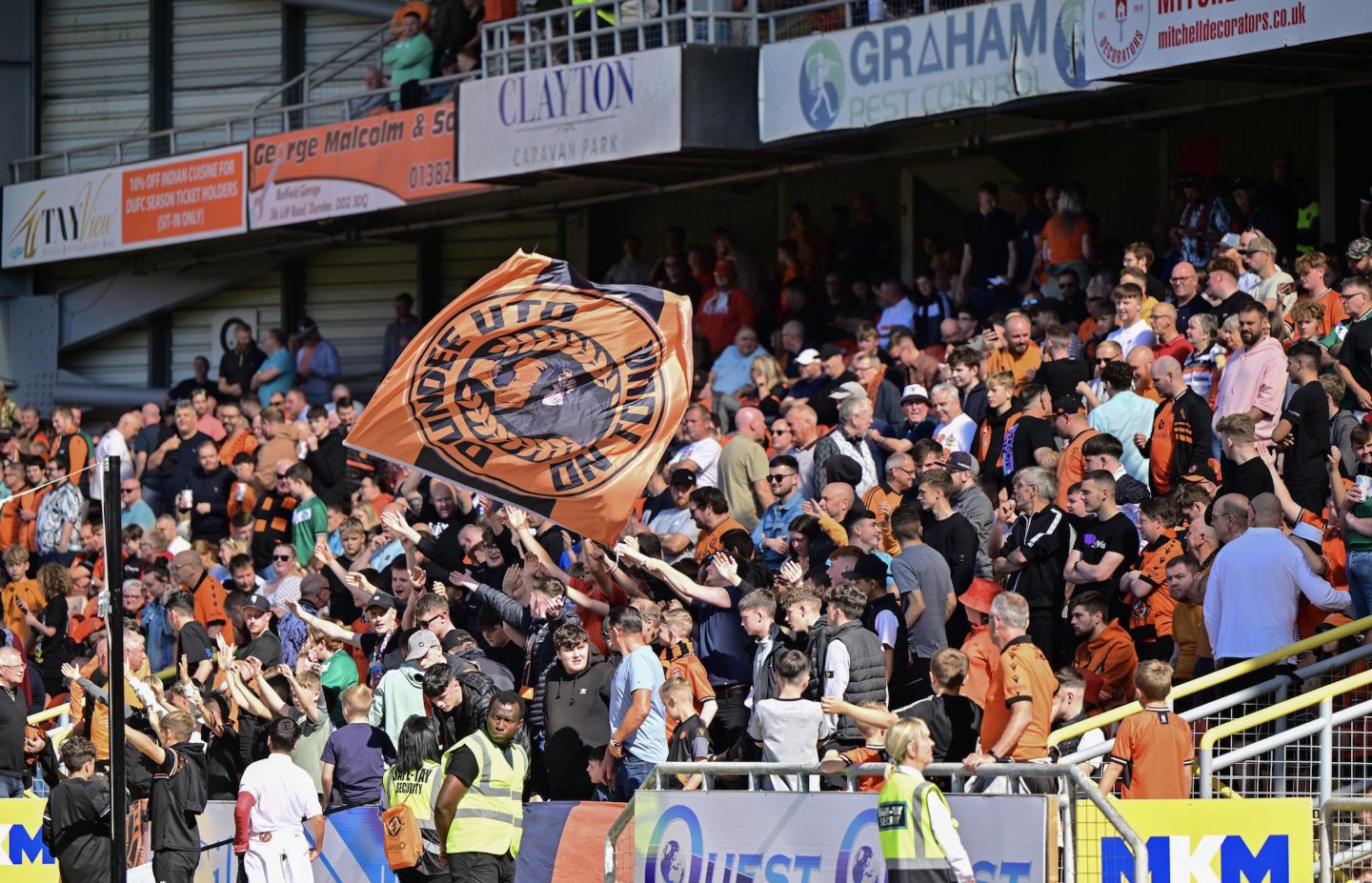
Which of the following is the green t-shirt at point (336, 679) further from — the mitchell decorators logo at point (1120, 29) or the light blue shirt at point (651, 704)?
the mitchell decorators logo at point (1120, 29)

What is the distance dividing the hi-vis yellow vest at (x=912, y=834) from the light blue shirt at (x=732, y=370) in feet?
31.5

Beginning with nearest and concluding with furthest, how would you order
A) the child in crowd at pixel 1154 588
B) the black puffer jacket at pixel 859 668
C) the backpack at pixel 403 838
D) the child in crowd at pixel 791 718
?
the child in crowd at pixel 791 718 < the black puffer jacket at pixel 859 668 < the backpack at pixel 403 838 < the child in crowd at pixel 1154 588

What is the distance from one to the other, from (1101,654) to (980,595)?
744mm

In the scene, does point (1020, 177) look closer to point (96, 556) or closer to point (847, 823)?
point (96, 556)

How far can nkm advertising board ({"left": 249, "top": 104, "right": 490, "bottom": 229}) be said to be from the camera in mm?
22203

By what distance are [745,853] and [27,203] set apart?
2017cm

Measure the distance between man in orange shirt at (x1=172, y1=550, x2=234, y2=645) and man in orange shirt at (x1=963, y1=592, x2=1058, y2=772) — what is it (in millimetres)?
8247

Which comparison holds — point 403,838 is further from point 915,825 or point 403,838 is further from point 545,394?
point 915,825

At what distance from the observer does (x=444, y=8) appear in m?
22.6

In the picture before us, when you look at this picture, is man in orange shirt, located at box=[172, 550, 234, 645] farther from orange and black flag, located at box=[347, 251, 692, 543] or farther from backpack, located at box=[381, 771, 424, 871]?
backpack, located at box=[381, 771, 424, 871]

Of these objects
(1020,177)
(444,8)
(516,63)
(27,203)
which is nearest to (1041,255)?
(1020,177)

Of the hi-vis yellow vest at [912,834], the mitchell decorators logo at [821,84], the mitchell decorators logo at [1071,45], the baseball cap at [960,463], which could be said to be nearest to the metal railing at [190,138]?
the mitchell decorators logo at [821,84]

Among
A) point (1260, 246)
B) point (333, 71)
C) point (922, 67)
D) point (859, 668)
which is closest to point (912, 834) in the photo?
point (859, 668)

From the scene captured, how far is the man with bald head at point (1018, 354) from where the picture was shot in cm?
1523
